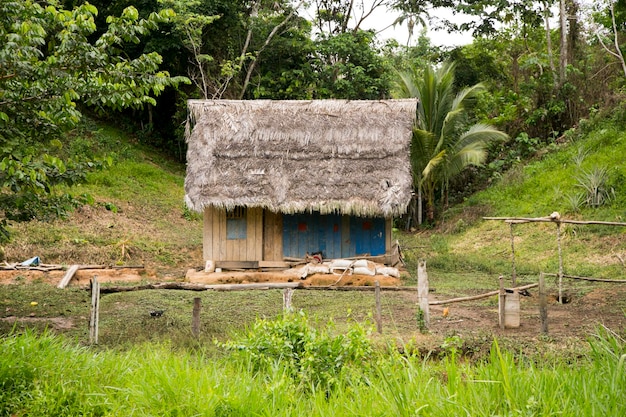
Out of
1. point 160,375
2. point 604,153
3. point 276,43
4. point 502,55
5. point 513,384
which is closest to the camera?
point 513,384

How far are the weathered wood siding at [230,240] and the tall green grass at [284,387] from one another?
26.0 feet

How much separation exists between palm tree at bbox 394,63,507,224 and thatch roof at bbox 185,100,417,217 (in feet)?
16.3

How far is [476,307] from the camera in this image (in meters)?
10.1

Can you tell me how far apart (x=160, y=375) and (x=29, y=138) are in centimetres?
371

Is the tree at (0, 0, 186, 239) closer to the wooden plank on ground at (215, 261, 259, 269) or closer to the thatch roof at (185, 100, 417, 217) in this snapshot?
the thatch roof at (185, 100, 417, 217)

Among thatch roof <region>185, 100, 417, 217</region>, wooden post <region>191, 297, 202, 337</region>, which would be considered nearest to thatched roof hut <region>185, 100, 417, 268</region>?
thatch roof <region>185, 100, 417, 217</region>

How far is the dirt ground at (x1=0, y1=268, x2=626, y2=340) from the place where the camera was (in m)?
8.09

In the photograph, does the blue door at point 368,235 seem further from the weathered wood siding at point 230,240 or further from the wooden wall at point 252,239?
the weathered wood siding at point 230,240

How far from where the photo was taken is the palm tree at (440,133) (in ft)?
64.7

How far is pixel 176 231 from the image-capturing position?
1802 centimetres

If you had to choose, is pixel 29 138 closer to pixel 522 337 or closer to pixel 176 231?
pixel 522 337

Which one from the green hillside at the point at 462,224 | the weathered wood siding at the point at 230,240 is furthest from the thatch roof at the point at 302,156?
the green hillside at the point at 462,224

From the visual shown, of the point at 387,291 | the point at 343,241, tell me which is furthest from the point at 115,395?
the point at 343,241

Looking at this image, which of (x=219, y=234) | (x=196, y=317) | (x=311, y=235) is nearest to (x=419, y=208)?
(x=311, y=235)
